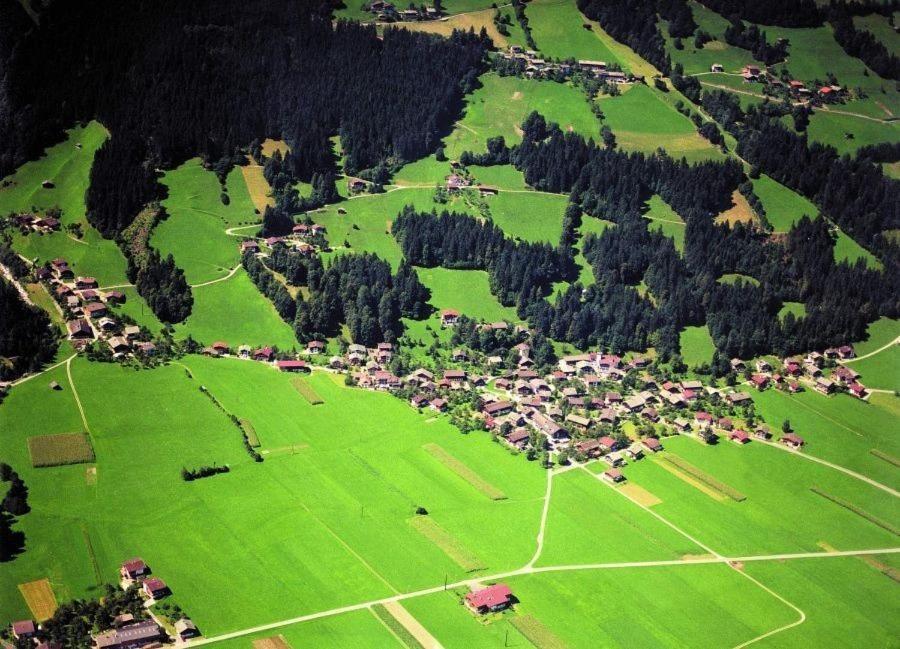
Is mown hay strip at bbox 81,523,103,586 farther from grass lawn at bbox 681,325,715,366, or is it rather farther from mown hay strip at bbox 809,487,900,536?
grass lawn at bbox 681,325,715,366

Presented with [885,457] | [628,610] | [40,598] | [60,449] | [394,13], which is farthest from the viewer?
[394,13]

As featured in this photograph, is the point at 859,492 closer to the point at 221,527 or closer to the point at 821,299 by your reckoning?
the point at 821,299

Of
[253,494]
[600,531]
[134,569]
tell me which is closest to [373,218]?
[253,494]

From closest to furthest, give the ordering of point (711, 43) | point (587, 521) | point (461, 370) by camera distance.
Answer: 1. point (587, 521)
2. point (461, 370)
3. point (711, 43)

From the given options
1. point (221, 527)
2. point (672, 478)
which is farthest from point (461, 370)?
point (221, 527)

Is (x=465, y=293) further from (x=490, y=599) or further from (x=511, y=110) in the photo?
(x=490, y=599)

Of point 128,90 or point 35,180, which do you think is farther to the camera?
point 128,90

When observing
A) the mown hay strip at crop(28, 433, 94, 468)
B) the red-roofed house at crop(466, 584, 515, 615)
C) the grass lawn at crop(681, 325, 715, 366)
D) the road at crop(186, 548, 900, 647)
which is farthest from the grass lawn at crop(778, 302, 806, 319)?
the mown hay strip at crop(28, 433, 94, 468)
